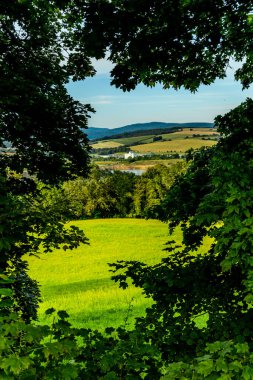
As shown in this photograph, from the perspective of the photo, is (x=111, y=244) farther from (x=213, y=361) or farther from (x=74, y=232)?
(x=213, y=361)

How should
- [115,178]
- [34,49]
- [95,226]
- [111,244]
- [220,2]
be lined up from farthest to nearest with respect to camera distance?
[115,178] → [95,226] → [111,244] → [34,49] → [220,2]

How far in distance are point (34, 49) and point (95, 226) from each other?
64116 millimetres

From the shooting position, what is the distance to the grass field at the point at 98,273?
25.8 meters

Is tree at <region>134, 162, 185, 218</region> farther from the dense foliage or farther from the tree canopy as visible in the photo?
the tree canopy

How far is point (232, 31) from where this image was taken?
18.7 feet

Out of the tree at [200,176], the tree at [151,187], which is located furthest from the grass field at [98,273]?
the tree at [151,187]

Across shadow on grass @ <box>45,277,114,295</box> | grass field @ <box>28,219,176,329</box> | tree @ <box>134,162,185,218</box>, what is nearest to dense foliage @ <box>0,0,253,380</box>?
grass field @ <box>28,219,176,329</box>

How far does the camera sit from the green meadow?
25.3 m

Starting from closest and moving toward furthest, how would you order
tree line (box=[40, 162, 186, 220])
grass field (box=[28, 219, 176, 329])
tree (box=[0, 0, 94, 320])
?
1. tree (box=[0, 0, 94, 320])
2. grass field (box=[28, 219, 176, 329])
3. tree line (box=[40, 162, 186, 220])

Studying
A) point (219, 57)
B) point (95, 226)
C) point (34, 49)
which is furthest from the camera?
point (95, 226)

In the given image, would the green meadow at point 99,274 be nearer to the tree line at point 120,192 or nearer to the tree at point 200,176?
the tree at point 200,176

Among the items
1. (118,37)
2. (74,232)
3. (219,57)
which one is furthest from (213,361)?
(74,232)

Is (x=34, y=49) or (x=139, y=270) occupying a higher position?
(x=34, y=49)

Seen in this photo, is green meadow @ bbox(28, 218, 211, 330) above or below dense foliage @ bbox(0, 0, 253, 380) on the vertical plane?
below
